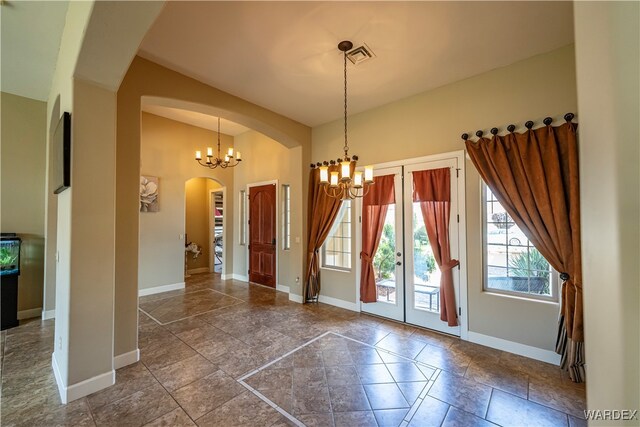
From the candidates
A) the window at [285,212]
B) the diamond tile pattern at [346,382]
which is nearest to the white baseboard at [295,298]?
the window at [285,212]

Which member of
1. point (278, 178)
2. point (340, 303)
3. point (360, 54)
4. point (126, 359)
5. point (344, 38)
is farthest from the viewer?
point (278, 178)

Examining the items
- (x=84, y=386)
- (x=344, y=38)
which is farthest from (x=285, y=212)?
(x=84, y=386)

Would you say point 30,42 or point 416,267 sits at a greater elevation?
point 30,42

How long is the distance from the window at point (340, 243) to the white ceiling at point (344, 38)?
2.04m

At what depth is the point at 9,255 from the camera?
147 inches

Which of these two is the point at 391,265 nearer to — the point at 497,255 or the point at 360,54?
the point at 497,255

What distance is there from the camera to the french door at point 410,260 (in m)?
3.41

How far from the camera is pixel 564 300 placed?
8.48 feet

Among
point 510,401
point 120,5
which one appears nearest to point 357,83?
point 120,5

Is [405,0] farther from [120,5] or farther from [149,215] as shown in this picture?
[149,215]

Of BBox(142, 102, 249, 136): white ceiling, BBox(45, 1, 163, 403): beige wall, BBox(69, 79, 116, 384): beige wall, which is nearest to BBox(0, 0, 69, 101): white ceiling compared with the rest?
BBox(45, 1, 163, 403): beige wall

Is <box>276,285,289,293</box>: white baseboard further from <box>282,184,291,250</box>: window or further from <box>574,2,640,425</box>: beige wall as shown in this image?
<box>574,2,640,425</box>: beige wall

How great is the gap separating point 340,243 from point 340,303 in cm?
107

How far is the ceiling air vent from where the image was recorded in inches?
107
